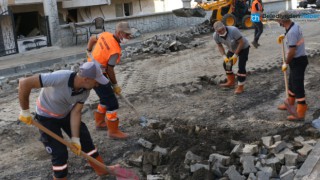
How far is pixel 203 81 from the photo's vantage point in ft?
29.3

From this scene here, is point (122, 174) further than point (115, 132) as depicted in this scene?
No

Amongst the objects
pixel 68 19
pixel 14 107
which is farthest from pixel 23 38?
pixel 14 107

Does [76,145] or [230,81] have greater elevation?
[76,145]

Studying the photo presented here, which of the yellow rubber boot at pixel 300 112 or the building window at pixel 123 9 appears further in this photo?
the building window at pixel 123 9

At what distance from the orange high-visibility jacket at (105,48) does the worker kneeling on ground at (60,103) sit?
49.1 inches

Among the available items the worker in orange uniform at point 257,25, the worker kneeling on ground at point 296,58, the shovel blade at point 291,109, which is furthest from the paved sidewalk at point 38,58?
the worker kneeling on ground at point 296,58

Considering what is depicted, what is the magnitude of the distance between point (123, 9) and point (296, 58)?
1659 cm

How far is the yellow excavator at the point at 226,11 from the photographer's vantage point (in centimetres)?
1673

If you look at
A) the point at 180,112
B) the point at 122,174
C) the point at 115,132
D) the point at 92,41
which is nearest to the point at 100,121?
the point at 115,132

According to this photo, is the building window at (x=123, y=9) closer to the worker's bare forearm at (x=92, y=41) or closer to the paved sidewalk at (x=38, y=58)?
the paved sidewalk at (x=38, y=58)

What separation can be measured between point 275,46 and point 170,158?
8988 mm

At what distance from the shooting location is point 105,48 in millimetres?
5641

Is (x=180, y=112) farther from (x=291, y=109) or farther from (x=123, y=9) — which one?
(x=123, y=9)

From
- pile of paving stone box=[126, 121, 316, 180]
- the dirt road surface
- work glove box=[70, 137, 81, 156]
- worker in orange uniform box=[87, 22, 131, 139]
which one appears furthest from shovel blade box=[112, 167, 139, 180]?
worker in orange uniform box=[87, 22, 131, 139]
